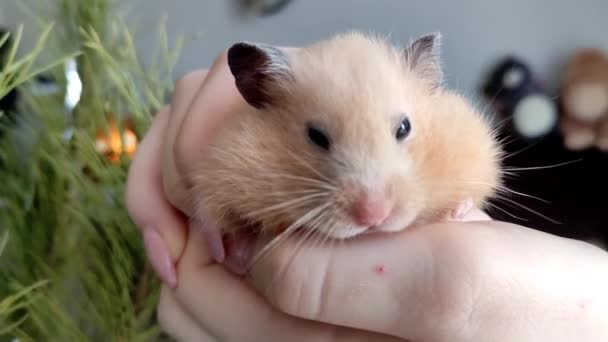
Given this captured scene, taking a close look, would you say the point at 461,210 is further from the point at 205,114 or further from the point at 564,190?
the point at 564,190

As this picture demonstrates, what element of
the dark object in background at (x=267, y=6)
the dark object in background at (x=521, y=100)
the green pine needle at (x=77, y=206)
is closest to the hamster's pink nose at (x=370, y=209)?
the green pine needle at (x=77, y=206)

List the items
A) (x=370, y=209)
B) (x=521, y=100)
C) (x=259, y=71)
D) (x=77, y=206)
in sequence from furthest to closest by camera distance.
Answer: (x=521, y=100), (x=77, y=206), (x=259, y=71), (x=370, y=209)

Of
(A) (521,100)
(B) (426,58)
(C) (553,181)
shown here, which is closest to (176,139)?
(B) (426,58)

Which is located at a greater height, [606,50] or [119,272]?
[606,50]

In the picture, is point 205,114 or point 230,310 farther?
point 205,114

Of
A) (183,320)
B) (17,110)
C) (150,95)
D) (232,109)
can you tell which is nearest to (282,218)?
(232,109)

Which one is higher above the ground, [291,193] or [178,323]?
[291,193]

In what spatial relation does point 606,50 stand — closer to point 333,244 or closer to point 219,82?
point 219,82
